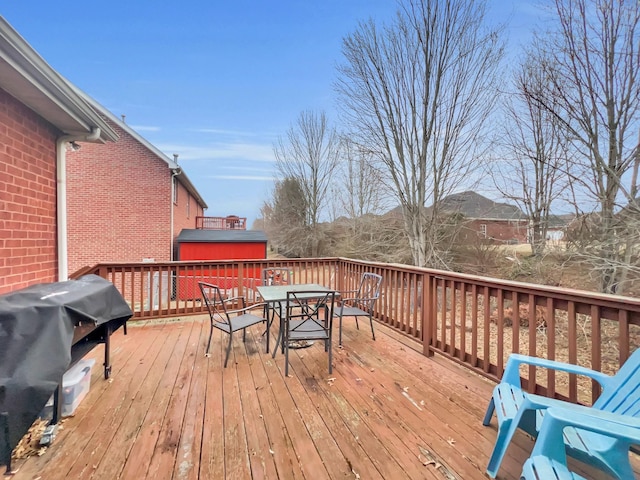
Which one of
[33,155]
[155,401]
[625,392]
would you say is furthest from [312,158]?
[625,392]

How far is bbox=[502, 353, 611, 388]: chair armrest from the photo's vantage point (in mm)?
1773

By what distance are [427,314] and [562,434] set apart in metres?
2.14

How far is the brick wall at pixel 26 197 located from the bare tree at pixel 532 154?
7.51m

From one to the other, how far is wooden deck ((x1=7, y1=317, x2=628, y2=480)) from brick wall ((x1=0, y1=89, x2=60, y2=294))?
44.9 inches

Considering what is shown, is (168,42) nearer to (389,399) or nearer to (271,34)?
(271,34)

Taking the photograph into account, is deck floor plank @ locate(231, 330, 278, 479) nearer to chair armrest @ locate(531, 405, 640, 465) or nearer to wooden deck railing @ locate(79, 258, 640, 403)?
chair armrest @ locate(531, 405, 640, 465)

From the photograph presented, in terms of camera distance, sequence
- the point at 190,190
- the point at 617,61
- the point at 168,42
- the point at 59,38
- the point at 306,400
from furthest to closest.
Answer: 1. the point at 190,190
2. the point at 168,42
3. the point at 59,38
4. the point at 617,61
5. the point at 306,400

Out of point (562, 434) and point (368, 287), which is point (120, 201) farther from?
point (562, 434)

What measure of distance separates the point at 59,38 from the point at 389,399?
9.98m

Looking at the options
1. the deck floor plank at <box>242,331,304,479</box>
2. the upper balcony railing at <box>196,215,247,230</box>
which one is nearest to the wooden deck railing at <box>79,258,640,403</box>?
the deck floor plank at <box>242,331,304,479</box>

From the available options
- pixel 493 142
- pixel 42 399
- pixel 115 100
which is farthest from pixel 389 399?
pixel 115 100

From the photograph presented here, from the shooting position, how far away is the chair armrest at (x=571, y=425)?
3.96 ft

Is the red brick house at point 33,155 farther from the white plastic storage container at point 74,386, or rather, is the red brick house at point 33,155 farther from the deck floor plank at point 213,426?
the deck floor plank at point 213,426

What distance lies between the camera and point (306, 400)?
2.44 m
